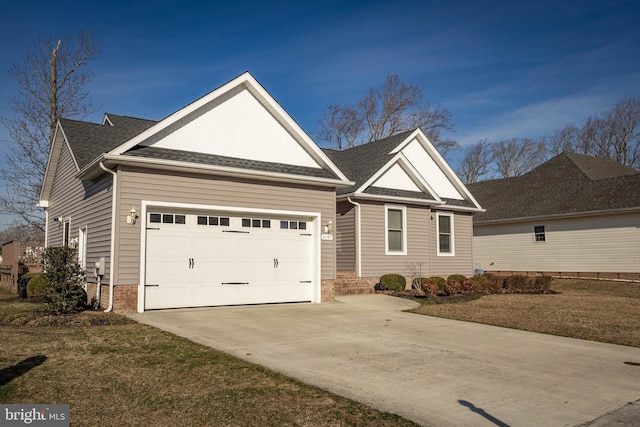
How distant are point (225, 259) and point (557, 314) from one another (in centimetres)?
843

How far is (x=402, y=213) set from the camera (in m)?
19.7

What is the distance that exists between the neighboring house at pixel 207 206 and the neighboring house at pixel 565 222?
1513 centimetres

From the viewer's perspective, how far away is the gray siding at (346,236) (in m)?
18.6

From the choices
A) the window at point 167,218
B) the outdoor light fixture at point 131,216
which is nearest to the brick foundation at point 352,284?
the window at point 167,218

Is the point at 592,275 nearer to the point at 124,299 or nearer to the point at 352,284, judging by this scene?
the point at 352,284

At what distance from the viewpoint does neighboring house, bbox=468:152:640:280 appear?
23.3 m

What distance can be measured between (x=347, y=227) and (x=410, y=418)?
13862mm

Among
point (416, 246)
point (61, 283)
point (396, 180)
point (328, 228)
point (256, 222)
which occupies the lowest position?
point (61, 283)

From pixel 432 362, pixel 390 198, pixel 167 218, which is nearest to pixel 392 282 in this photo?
pixel 390 198

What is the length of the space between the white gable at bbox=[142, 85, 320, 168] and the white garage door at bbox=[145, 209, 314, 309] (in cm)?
177

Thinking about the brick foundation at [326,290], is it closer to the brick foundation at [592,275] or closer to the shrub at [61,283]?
the shrub at [61,283]

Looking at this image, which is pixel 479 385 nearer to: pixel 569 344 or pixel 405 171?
pixel 569 344

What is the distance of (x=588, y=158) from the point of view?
30859 millimetres

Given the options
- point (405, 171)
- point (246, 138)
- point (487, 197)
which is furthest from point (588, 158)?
point (246, 138)
